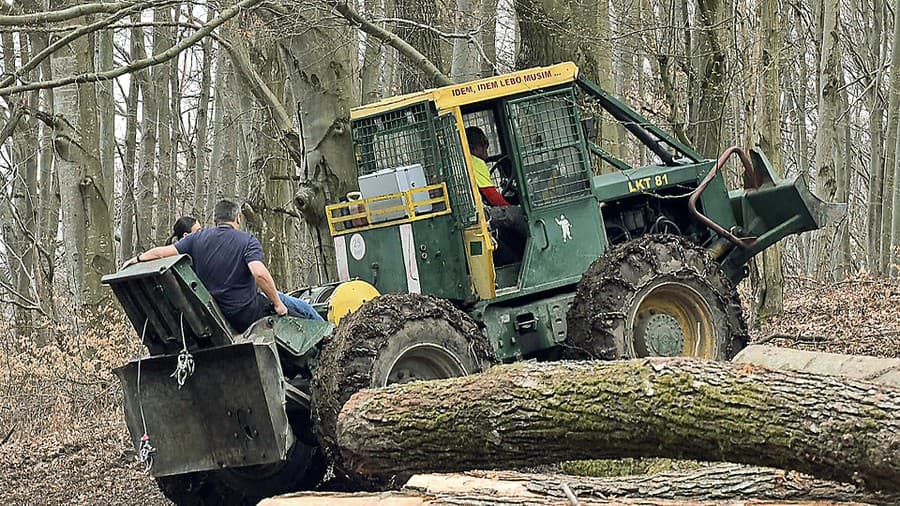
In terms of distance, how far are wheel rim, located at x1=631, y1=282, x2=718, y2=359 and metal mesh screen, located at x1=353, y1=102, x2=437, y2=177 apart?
6.72 feet

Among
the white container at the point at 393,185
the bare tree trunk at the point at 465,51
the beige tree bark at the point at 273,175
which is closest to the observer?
the white container at the point at 393,185

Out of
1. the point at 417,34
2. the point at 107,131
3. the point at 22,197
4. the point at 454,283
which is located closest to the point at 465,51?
the point at 417,34

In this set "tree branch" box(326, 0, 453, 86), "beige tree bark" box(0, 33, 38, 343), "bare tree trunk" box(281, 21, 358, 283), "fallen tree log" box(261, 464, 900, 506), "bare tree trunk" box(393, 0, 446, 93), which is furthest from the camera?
"beige tree bark" box(0, 33, 38, 343)

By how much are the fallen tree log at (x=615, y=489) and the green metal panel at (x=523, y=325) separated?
363 cm

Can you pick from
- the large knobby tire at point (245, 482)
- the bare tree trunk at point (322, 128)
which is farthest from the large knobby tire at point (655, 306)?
the bare tree trunk at point (322, 128)

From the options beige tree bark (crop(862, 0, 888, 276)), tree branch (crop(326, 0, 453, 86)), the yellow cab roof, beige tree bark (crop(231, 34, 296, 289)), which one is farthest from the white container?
beige tree bark (crop(862, 0, 888, 276))

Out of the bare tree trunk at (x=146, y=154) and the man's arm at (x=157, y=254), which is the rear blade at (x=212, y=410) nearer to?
the man's arm at (x=157, y=254)

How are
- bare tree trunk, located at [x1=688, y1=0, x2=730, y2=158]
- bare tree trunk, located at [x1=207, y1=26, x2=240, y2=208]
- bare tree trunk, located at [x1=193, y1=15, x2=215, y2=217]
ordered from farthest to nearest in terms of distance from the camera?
bare tree trunk, located at [x1=193, y1=15, x2=215, y2=217], bare tree trunk, located at [x1=207, y1=26, x2=240, y2=208], bare tree trunk, located at [x1=688, y1=0, x2=730, y2=158]

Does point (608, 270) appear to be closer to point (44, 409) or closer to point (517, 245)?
point (517, 245)

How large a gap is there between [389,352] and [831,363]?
10.00 feet

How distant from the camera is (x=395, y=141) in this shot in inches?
400

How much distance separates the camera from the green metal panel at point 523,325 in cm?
953

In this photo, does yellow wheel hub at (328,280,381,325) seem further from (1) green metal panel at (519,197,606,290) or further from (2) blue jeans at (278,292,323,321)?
(1) green metal panel at (519,197,606,290)

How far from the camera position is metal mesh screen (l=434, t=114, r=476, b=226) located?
9516 millimetres
